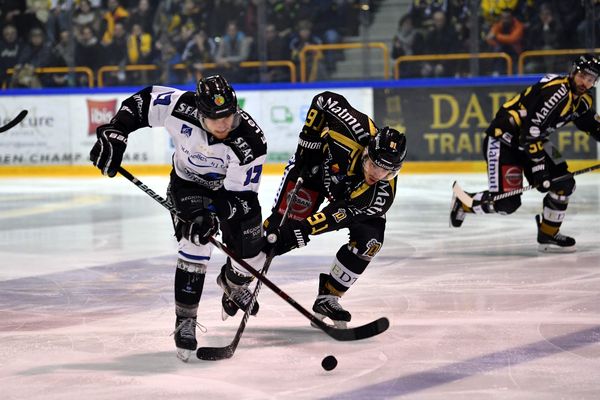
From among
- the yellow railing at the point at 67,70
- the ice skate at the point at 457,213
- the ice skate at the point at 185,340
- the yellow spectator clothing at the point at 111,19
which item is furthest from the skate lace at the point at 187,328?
the yellow railing at the point at 67,70

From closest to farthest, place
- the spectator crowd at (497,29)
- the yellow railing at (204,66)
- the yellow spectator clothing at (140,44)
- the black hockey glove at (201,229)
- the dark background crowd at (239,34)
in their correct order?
1. the black hockey glove at (201,229)
2. the spectator crowd at (497,29)
3. the dark background crowd at (239,34)
4. the yellow railing at (204,66)
5. the yellow spectator clothing at (140,44)

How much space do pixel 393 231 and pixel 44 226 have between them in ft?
8.53

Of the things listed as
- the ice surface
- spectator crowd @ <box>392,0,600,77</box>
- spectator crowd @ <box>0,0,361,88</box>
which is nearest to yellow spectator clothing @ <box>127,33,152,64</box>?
spectator crowd @ <box>0,0,361,88</box>

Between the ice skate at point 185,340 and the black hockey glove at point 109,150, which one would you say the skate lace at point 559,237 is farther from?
the black hockey glove at point 109,150

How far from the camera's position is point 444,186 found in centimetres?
977

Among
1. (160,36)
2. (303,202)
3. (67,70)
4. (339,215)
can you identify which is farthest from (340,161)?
(67,70)

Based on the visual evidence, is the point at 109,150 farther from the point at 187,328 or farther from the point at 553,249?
the point at 553,249

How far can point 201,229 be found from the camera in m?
3.55

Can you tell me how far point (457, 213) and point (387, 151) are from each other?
10.0 ft

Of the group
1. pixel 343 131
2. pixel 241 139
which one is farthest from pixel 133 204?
pixel 241 139

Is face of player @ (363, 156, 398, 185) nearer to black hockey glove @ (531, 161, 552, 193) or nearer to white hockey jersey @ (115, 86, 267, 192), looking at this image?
white hockey jersey @ (115, 86, 267, 192)

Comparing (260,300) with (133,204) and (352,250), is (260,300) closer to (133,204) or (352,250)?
(352,250)

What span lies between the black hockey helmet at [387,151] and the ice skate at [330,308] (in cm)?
63

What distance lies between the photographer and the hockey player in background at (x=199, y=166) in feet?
11.7
